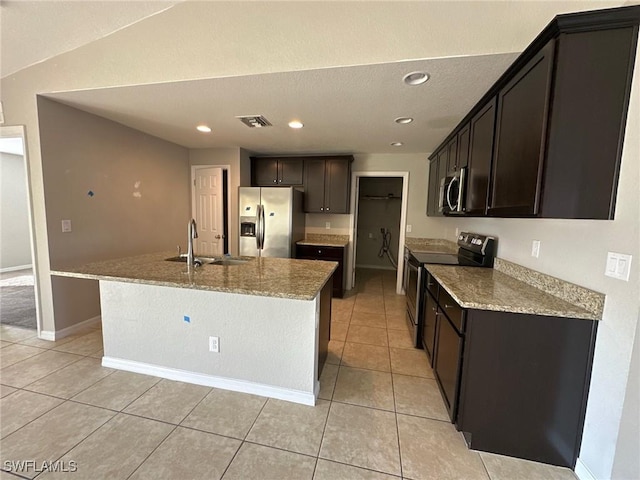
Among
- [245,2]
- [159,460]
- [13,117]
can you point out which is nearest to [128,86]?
[245,2]

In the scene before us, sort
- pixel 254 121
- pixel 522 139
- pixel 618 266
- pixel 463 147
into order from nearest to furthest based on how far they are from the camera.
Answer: pixel 618 266
pixel 522 139
pixel 463 147
pixel 254 121

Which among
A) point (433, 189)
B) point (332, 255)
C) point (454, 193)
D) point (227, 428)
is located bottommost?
point (227, 428)

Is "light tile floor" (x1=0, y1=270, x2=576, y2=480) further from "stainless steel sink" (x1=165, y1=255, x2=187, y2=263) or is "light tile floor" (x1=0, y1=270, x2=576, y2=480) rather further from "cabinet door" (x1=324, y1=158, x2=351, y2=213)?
"cabinet door" (x1=324, y1=158, x2=351, y2=213)

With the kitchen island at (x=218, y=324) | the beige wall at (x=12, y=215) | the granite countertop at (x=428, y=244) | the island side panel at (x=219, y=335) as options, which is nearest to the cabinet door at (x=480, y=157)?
the kitchen island at (x=218, y=324)

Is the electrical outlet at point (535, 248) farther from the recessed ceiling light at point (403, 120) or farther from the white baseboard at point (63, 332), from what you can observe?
the white baseboard at point (63, 332)

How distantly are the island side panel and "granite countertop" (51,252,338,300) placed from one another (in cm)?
14

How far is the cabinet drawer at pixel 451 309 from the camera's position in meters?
1.57

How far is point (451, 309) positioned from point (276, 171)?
3.58 m

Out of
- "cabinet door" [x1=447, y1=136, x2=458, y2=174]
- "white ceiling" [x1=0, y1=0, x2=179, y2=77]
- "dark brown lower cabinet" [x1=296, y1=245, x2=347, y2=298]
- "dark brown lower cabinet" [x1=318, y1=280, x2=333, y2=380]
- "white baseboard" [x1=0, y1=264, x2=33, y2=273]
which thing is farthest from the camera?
"white baseboard" [x1=0, y1=264, x2=33, y2=273]

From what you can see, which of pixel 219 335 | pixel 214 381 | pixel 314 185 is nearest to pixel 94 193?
pixel 219 335

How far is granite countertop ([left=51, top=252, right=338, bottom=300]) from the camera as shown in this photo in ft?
5.36

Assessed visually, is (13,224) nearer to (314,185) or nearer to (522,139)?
(314,185)

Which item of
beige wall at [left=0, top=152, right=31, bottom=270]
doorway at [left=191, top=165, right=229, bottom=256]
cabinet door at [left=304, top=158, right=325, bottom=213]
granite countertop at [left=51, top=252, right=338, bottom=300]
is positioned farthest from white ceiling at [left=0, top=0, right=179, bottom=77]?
beige wall at [left=0, top=152, right=31, bottom=270]

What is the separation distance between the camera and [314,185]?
434 cm
